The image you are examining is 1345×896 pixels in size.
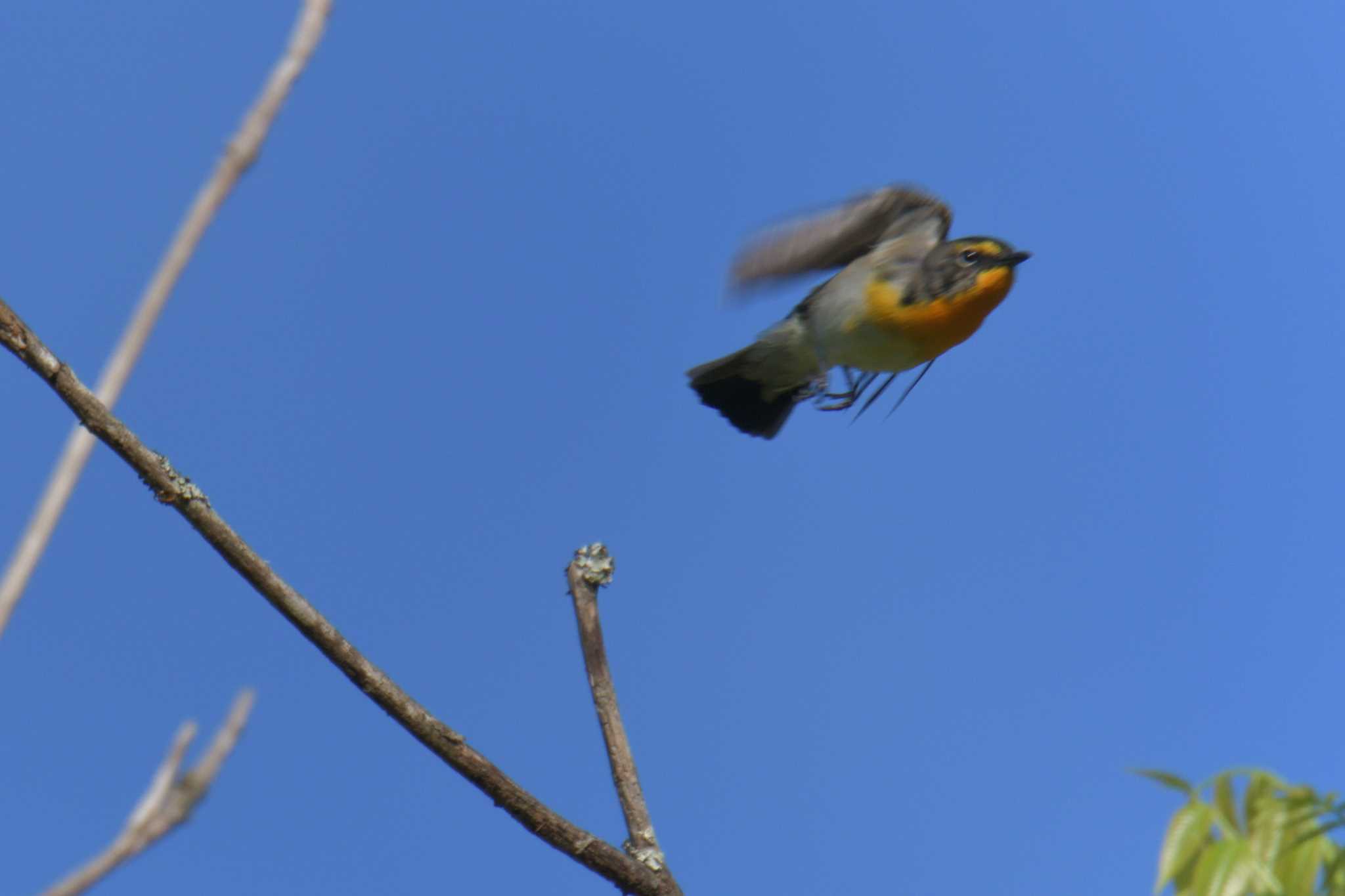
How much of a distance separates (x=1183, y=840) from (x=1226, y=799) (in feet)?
0.72

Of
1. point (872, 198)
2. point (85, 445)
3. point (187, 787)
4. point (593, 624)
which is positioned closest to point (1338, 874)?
point (593, 624)

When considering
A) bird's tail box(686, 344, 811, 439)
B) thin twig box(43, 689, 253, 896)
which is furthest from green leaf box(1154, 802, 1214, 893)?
bird's tail box(686, 344, 811, 439)

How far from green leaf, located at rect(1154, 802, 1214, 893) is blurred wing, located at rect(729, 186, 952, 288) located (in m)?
2.94

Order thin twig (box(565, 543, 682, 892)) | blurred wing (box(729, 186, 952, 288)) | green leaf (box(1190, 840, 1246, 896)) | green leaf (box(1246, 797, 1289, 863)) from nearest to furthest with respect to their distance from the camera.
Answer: green leaf (box(1190, 840, 1246, 896))
green leaf (box(1246, 797, 1289, 863))
thin twig (box(565, 543, 682, 892))
blurred wing (box(729, 186, 952, 288))

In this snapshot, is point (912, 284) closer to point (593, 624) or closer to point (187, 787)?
point (593, 624)

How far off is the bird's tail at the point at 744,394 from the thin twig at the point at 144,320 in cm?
375

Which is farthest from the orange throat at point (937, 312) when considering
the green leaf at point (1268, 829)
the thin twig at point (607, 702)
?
the green leaf at point (1268, 829)

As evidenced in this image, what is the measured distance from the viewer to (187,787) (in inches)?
100

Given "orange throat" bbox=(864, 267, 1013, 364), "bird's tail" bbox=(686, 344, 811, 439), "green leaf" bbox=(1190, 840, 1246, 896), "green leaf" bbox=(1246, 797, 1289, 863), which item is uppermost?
"bird's tail" bbox=(686, 344, 811, 439)

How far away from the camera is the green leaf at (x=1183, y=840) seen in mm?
2523

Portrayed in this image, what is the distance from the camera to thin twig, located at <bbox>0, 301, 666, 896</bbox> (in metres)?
2.12

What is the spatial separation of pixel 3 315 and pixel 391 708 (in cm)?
98

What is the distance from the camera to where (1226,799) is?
8.87ft

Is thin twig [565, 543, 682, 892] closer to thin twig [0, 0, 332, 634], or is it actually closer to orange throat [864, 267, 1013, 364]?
thin twig [0, 0, 332, 634]
